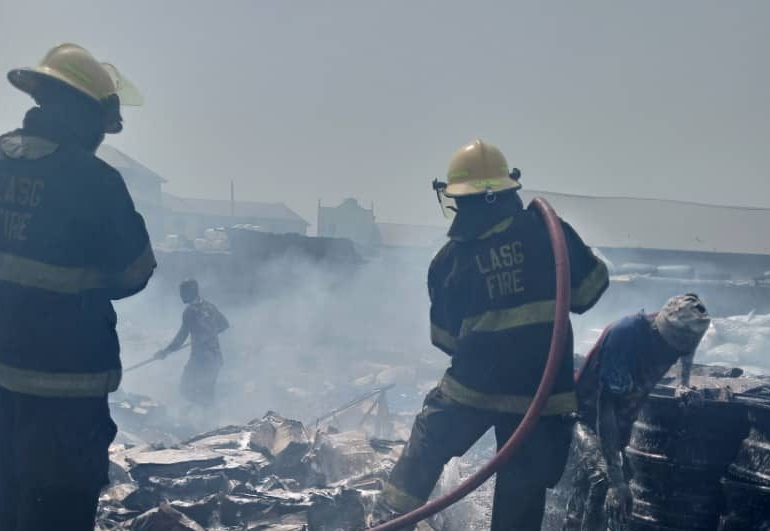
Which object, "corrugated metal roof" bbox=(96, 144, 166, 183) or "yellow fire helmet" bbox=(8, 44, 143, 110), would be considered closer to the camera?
"yellow fire helmet" bbox=(8, 44, 143, 110)

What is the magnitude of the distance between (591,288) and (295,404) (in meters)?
10.0

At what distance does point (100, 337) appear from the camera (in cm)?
272

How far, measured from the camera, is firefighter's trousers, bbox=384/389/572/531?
3359mm

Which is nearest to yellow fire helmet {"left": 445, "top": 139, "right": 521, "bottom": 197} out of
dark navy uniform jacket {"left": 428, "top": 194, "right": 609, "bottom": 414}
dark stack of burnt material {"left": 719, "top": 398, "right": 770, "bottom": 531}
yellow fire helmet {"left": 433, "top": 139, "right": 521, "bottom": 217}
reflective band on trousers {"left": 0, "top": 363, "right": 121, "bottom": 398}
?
yellow fire helmet {"left": 433, "top": 139, "right": 521, "bottom": 217}

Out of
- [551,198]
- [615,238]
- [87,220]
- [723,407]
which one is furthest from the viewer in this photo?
[551,198]

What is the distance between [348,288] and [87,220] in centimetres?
1757

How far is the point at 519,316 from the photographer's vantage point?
3.30 m

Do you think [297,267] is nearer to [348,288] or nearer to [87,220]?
[348,288]

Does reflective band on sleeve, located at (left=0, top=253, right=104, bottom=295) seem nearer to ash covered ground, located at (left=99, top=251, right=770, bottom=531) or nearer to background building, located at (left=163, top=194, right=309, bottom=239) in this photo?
ash covered ground, located at (left=99, top=251, right=770, bottom=531)

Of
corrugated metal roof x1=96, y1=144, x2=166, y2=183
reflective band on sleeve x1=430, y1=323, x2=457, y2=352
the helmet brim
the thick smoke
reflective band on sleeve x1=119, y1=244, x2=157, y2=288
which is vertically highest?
corrugated metal roof x1=96, y1=144, x2=166, y2=183

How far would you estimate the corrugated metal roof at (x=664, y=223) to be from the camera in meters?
28.9

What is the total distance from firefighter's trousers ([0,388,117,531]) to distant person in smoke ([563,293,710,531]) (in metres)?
2.54

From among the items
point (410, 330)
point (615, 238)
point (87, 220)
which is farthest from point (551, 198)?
point (87, 220)

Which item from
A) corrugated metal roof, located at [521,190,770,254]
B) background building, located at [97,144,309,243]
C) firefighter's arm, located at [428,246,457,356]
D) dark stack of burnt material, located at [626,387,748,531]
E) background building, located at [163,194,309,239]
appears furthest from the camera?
background building, located at [163,194,309,239]
